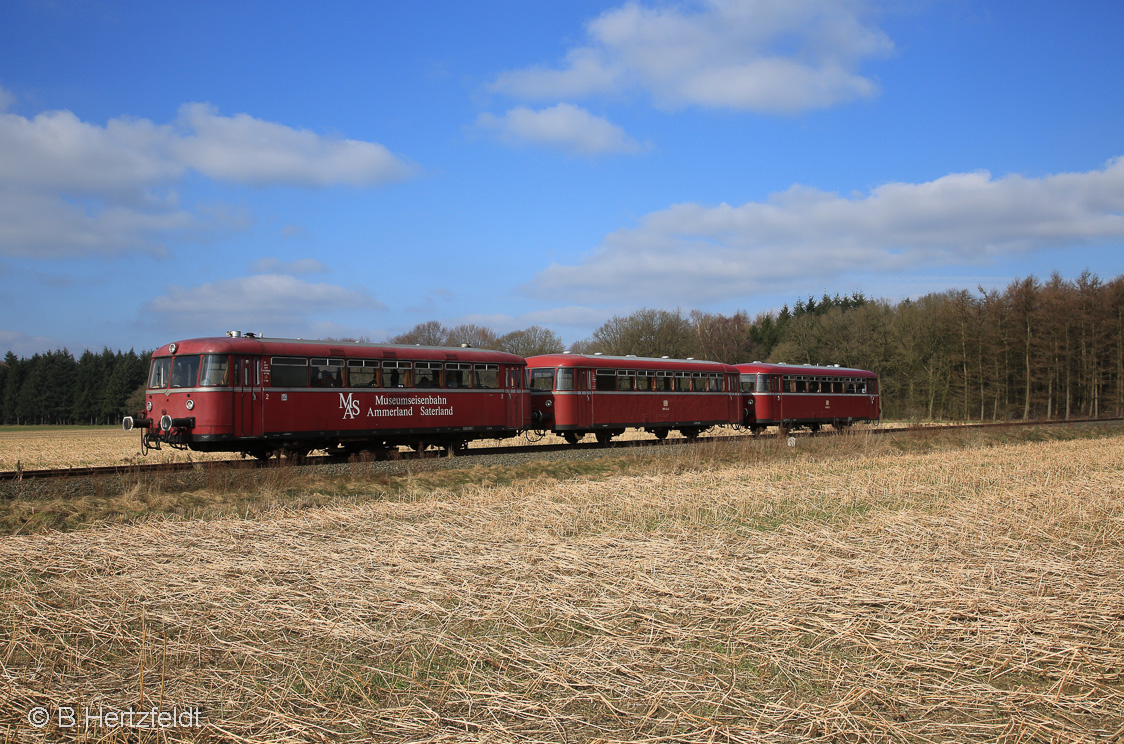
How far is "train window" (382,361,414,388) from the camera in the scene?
68.9ft

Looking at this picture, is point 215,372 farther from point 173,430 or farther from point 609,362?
point 609,362

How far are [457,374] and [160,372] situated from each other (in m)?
7.82

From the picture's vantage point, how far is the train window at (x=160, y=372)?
19109mm

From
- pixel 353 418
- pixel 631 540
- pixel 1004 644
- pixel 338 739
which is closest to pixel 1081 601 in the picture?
pixel 1004 644

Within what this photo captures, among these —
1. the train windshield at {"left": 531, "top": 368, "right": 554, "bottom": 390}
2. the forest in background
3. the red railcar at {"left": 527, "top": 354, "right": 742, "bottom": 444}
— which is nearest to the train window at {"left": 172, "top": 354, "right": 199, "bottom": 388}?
the red railcar at {"left": 527, "top": 354, "right": 742, "bottom": 444}

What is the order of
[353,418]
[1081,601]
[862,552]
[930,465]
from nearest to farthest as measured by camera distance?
1. [1081,601]
2. [862,552]
3. [930,465]
4. [353,418]

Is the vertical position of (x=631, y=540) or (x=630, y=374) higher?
(x=630, y=374)

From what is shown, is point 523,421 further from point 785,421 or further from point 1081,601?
point 1081,601

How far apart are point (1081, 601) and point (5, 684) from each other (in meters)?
7.79

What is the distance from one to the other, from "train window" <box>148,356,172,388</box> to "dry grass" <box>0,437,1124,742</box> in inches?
386

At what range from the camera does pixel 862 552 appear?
8164 millimetres

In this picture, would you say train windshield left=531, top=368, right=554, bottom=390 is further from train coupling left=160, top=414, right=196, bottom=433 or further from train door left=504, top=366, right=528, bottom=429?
train coupling left=160, top=414, right=196, bottom=433

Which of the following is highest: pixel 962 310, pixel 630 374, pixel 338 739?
pixel 962 310

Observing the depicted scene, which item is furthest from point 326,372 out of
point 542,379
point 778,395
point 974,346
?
point 974,346
